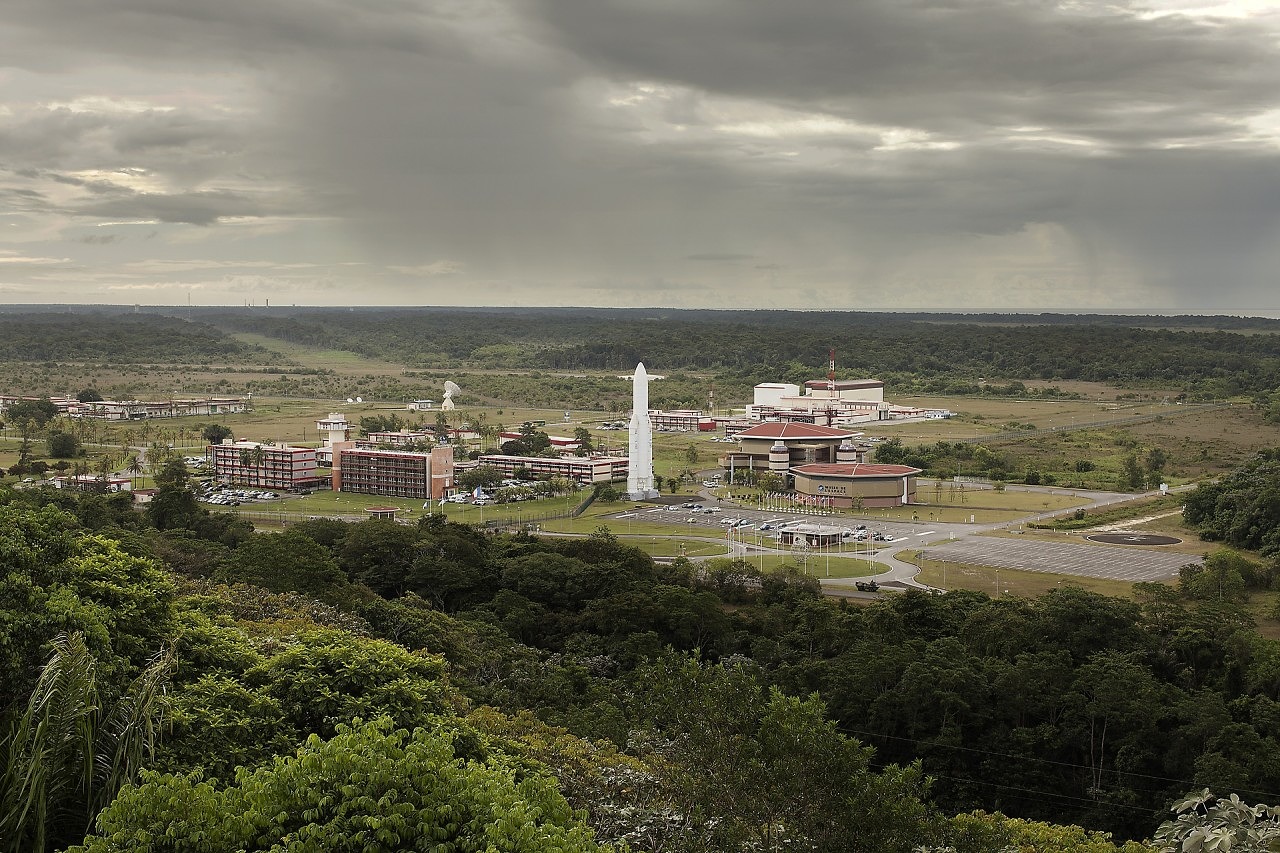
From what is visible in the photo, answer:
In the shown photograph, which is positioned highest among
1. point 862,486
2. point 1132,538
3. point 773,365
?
point 773,365

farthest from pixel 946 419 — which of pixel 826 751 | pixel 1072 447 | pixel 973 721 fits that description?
pixel 826 751

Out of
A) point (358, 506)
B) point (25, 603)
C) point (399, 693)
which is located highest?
point (25, 603)

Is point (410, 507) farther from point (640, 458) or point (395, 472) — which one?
point (640, 458)

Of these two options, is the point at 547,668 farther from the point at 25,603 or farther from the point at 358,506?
the point at 358,506

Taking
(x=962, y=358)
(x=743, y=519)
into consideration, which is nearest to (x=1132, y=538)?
(x=743, y=519)

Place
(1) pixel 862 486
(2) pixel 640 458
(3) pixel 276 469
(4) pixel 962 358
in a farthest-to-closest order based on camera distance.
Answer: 1. (4) pixel 962 358
2. (3) pixel 276 469
3. (2) pixel 640 458
4. (1) pixel 862 486

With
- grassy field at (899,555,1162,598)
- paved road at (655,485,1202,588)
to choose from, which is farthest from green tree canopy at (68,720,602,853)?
paved road at (655,485,1202,588)

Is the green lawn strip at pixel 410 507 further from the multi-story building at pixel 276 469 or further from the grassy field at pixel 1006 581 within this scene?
the grassy field at pixel 1006 581
